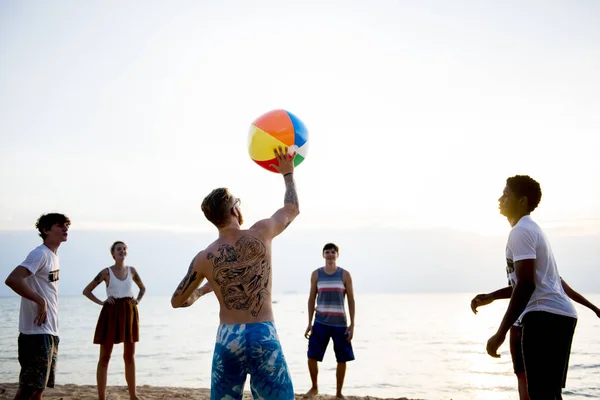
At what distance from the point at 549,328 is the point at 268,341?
6.80 ft

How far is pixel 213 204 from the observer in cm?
393

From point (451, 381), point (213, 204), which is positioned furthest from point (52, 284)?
point (451, 381)

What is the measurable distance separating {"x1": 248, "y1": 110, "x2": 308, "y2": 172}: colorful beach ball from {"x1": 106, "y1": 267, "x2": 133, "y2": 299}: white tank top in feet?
13.0

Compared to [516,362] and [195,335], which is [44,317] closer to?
[516,362]

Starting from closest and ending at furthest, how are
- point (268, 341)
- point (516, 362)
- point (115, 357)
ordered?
point (268, 341), point (516, 362), point (115, 357)

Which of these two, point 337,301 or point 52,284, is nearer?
point 52,284

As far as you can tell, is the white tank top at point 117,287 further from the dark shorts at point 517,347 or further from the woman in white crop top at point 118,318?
the dark shorts at point 517,347

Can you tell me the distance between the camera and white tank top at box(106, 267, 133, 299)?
7.93 meters

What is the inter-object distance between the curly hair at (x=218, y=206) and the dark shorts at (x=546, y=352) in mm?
2398

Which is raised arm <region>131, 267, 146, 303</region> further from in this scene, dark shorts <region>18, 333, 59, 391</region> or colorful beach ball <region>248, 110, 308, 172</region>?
colorful beach ball <region>248, 110, 308, 172</region>

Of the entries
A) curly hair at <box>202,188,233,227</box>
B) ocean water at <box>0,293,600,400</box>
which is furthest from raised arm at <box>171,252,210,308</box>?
ocean water at <box>0,293,600,400</box>

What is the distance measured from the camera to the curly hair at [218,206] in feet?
12.9

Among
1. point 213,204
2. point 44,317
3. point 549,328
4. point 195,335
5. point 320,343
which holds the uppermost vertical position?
point 213,204

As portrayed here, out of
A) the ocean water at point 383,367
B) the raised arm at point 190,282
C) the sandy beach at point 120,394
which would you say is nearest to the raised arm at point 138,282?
the sandy beach at point 120,394
